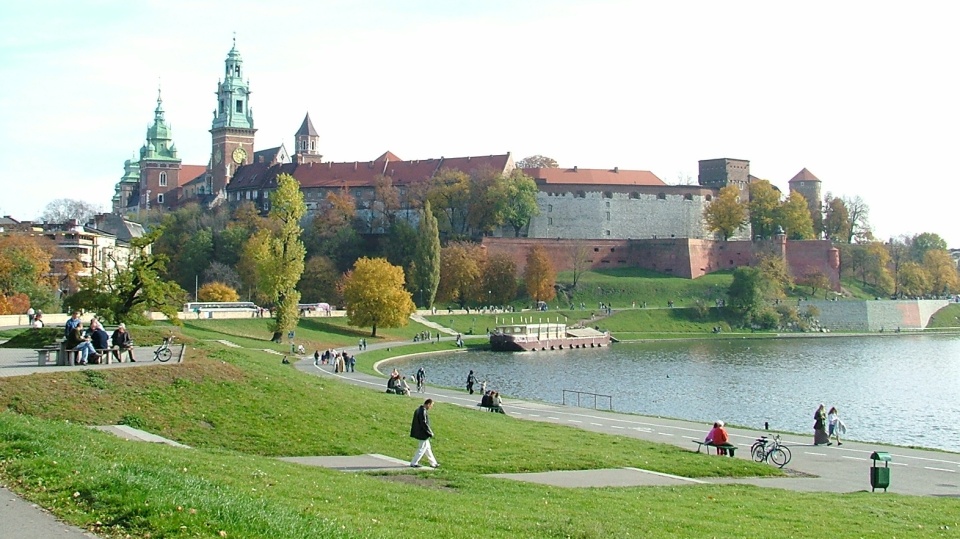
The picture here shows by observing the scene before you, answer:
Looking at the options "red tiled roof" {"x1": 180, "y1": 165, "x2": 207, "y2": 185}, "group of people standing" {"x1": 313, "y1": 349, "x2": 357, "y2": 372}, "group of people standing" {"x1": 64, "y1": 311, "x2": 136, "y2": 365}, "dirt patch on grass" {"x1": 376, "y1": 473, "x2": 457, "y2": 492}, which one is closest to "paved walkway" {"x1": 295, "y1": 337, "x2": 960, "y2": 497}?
"dirt patch on grass" {"x1": 376, "y1": 473, "x2": 457, "y2": 492}

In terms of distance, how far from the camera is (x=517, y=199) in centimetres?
10100

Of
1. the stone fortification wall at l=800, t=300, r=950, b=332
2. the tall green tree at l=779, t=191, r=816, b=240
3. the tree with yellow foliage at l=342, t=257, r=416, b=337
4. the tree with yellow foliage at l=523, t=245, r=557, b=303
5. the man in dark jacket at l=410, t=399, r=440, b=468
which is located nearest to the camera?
the man in dark jacket at l=410, t=399, r=440, b=468

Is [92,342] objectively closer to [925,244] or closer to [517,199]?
[517,199]

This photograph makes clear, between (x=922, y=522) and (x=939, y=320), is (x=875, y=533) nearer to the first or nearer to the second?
(x=922, y=522)

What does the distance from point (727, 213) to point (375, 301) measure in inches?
2000

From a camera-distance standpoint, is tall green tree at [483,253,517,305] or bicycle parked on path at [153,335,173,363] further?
tall green tree at [483,253,517,305]

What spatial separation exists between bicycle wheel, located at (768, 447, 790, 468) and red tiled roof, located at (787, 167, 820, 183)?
114 m

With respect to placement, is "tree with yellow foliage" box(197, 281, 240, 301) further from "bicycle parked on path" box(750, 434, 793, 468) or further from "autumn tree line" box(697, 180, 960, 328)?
"bicycle parked on path" box(750, 434, 793, 468)

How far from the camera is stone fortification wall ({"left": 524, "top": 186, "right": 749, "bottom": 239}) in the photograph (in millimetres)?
108688

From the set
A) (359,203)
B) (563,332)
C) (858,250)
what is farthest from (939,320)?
(359,203)

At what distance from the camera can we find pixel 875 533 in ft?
40.0

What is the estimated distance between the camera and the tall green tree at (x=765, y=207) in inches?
4186

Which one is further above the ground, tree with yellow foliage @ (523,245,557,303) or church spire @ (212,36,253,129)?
church spire @ (212,36,253,129)

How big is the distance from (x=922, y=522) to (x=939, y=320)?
3881 inches
